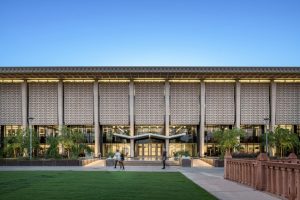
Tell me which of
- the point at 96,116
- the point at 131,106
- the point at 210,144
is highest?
the point at 131,106

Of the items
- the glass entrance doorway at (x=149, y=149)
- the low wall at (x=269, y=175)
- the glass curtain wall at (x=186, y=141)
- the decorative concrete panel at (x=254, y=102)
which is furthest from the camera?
the glass curtain wall at (x=186, y=141)

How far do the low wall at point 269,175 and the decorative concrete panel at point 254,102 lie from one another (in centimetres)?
4396

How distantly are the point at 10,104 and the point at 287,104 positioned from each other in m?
39.5

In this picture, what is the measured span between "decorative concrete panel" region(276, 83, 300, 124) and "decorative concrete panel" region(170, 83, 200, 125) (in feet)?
38.0

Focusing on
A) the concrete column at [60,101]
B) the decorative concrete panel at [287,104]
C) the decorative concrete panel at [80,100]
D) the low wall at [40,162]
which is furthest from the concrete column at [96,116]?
the decorative concrete panel at [287,104]

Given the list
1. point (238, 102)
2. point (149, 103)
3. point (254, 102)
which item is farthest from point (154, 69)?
point (254, 102)

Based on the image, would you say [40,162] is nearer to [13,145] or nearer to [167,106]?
[13,145]

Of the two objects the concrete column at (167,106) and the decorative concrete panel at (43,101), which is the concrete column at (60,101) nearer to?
the decorative concrete panel at (43,101)

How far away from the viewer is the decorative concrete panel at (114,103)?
65.3m

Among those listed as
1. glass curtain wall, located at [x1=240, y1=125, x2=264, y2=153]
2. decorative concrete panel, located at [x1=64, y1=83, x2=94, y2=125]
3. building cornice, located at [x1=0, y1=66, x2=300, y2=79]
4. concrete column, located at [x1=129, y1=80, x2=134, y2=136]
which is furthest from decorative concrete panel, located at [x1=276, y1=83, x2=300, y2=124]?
decorative concrete panel, located at [x1=64, y1=83, x2=94, y2=125]

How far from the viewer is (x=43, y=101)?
65.1 metres

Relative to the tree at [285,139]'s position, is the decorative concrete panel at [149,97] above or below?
above

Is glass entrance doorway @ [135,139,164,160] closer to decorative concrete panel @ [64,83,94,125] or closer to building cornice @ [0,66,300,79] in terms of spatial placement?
decorative concrete panel @ [64,83,94,125]

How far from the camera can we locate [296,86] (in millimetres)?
65812
